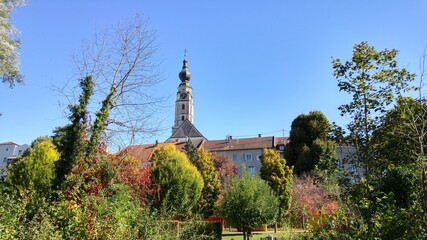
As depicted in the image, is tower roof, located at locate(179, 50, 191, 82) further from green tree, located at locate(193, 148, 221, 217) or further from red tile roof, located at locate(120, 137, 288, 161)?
green tree, located at locate(193, 148, 221, 217)

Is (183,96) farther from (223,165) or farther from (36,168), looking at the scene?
(36,168)

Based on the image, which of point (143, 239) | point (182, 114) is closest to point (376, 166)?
point (143, 239)

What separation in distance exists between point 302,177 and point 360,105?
73.7 feet

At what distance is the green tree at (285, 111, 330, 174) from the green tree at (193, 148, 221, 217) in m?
6.83

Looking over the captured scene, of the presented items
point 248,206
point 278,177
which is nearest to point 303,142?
point 278,177

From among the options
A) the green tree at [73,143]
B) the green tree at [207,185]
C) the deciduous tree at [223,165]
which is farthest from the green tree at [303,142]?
the green tree at [73,143]

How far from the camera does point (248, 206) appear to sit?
45.5 feet

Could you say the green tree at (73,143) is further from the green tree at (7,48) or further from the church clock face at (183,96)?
the church clock face at (183,96)

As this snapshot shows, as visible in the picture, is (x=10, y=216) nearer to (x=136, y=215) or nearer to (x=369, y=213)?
(x=136, y=215)

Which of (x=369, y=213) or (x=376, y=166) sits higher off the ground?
(x=376, y=166)

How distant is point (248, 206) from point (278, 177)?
9339mm

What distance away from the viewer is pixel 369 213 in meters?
4.23

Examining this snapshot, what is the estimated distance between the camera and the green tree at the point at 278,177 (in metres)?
21.8

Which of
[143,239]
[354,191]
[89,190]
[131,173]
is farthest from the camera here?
[131,173]
